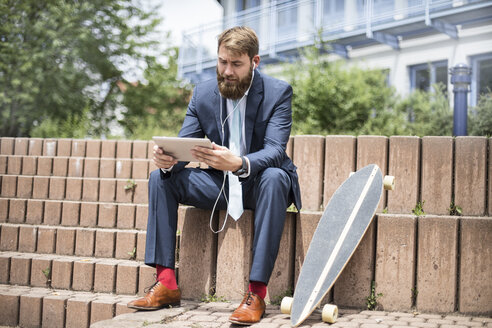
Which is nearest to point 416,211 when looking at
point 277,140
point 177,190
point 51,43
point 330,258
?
point 330,258

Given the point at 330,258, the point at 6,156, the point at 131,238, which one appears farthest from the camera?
the point at 6,156

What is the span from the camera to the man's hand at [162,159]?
309 cm

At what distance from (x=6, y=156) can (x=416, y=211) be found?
430cm

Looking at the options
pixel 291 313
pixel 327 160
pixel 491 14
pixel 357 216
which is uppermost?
pixel 491 14

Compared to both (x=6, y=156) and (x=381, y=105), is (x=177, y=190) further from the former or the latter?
(x=381, y=105)

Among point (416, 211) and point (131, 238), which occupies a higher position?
point (416, 211)

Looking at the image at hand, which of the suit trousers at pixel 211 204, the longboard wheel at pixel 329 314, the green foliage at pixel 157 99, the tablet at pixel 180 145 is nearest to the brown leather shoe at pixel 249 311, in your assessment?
the suit trousers at pixel 211 204

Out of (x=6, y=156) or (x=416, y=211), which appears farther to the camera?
(x=6, y=156)

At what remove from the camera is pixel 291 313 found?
284 cm

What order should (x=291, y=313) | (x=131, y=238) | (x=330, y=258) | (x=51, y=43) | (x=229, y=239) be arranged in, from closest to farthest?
1. (x=291, y=313)
2. (x=330, y=258)
3. (x=229, y=239)
4. (x=131, y=238)
5. (x=51, y=43)

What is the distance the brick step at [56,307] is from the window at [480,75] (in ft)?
26.7

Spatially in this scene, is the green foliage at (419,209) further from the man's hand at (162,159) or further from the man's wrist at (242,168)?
the man's hand at (162,159)

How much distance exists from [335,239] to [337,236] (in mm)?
23

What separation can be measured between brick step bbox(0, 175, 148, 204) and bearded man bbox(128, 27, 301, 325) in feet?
4.83
